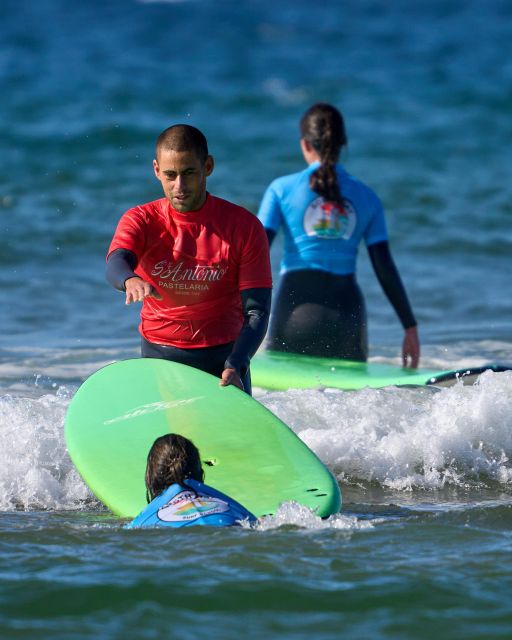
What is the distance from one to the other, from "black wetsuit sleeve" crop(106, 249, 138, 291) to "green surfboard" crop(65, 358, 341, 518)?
1.79 feet

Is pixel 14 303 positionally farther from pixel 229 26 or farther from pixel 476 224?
pixel 229 26

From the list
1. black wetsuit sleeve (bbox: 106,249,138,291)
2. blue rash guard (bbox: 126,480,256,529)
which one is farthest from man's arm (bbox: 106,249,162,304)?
blue rash guard (bbox: 126,480,256,529)

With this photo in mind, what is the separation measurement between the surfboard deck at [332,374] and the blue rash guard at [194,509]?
2.55m

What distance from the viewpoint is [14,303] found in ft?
31.3

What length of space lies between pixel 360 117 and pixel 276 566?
14230 mm

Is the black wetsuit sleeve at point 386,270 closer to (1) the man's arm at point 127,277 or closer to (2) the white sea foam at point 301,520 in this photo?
(1) the man's arm at point 127,277

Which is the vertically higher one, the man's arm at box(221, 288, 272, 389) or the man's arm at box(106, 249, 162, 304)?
the man's arm at box(106, 249, 162, 304)

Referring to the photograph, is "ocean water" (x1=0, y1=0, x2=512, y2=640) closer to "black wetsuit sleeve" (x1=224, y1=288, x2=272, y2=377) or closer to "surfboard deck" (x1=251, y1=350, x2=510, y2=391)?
"surfboard deck" (x1=251, y1=350, x2=510, y2=391)

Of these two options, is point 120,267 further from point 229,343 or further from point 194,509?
point 194,509

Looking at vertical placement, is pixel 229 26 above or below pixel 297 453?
above

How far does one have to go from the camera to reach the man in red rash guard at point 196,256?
14.0 ft

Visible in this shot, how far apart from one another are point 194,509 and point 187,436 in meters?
0.70

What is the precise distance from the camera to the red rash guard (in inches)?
172

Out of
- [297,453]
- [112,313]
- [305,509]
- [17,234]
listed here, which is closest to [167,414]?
[297,453]
